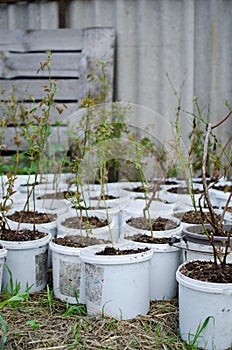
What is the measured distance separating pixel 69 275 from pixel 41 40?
2.47 meters

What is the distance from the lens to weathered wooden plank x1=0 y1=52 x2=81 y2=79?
407 cm

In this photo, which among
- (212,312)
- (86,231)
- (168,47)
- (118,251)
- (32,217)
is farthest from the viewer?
(168,47)

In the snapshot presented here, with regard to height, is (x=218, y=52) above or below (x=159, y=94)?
above

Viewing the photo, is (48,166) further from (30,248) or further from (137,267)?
(137,267)

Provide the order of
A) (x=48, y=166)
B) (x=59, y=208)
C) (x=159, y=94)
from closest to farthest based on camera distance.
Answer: (x=59, y=208) < (x=48, y=166) < (x=159, y=94)

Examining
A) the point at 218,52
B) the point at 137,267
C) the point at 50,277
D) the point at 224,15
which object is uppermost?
the point at 224,15

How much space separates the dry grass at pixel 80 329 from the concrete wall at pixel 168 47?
2.09m

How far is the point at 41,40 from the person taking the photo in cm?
406

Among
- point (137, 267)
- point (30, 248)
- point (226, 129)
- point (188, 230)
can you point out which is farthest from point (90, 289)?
point (226, 129)

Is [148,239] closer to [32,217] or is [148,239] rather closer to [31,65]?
[32,217]

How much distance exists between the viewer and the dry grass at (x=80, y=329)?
176 centimetres

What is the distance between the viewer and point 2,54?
13.5 ft

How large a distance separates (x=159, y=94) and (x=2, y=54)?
1356 mm

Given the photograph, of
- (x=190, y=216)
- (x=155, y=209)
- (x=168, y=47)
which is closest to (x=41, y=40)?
(x=168, y=47)
